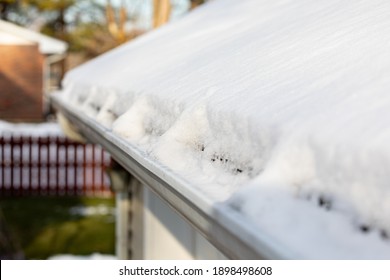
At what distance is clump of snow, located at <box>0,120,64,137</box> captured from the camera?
1905cm

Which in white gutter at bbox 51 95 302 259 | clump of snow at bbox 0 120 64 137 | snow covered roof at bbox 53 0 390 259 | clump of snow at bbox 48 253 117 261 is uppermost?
snow covered roof at bbox 53 0 390 259

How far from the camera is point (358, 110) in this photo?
1.22 metres

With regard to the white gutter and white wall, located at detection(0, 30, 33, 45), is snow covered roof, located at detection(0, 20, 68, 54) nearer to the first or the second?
white wall, located at detection(0, 30, 33, 45)

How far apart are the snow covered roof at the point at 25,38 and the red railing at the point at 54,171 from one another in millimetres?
7088

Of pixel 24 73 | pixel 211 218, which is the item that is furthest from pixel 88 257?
pixel 24 73

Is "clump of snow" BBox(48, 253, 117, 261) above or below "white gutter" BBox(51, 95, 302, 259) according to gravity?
below

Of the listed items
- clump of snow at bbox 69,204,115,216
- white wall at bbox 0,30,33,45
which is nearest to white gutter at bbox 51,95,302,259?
clump of snow at bbox 69,204,115,216

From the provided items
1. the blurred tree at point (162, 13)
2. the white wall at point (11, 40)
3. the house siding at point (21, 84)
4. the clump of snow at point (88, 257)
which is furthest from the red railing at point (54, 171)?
the house siding at point (21, 84)

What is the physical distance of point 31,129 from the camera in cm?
1992

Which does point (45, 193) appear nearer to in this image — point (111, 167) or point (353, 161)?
point (111, 167)

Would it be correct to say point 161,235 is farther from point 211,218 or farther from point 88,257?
point 88,257

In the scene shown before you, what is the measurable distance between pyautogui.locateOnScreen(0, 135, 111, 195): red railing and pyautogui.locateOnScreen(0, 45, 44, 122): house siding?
7.77 meters

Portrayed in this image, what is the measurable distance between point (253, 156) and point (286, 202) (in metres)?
0.23

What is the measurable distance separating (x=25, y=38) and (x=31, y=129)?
2.81 m
